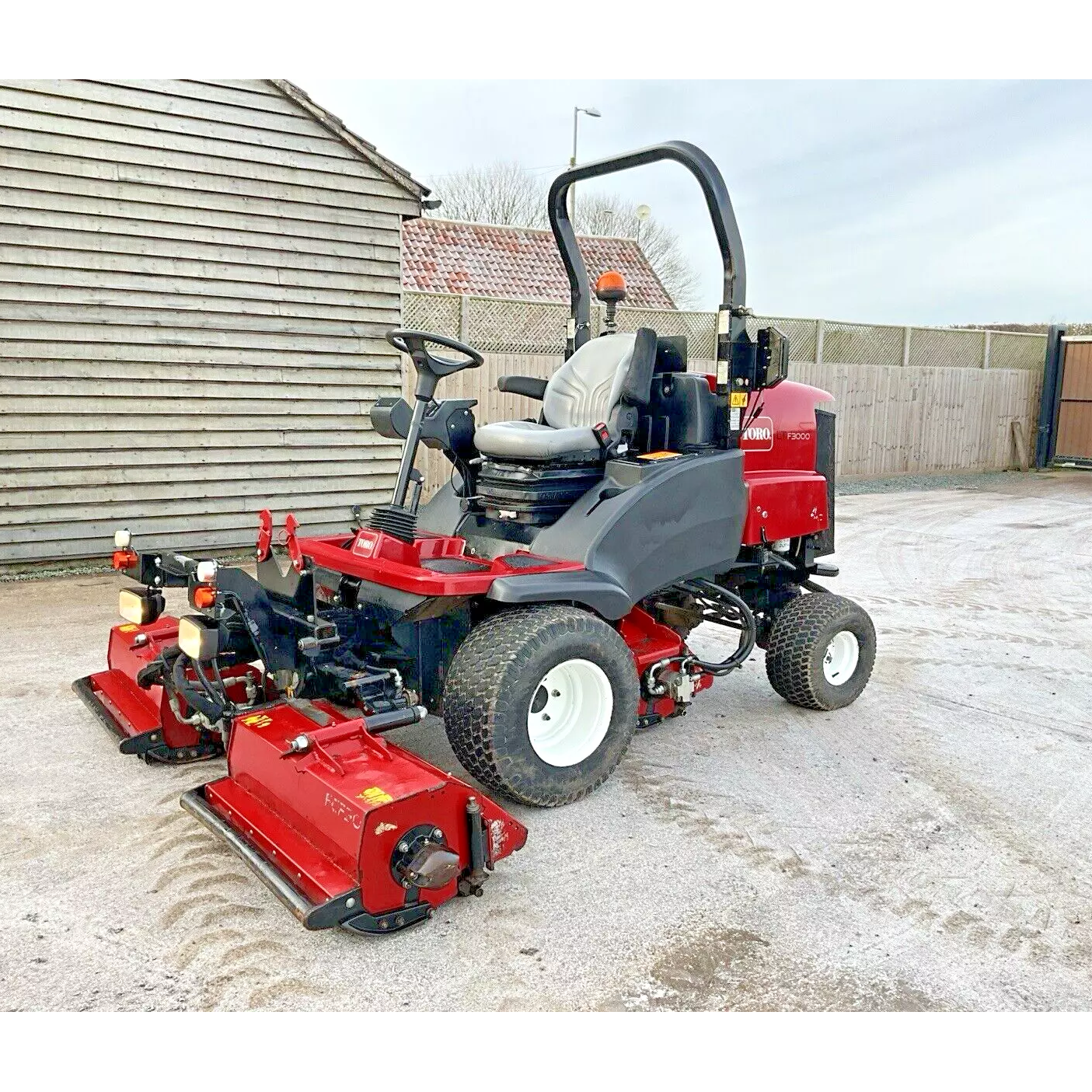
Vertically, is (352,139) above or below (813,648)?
above

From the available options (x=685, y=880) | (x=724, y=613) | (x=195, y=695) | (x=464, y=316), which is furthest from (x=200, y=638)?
(x=464, y=316)

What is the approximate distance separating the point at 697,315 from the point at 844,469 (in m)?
3.30

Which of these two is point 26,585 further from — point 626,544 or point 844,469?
point 844,469

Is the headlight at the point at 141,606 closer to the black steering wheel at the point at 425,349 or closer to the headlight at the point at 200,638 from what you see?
the headlight at the point at 200,638

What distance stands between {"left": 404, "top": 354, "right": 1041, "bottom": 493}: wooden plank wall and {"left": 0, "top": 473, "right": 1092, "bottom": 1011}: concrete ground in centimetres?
959

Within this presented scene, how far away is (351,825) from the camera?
2719 mm

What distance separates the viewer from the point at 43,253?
7238 millimetres

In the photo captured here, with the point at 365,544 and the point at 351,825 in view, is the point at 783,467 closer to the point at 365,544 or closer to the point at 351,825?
the point at 365,544

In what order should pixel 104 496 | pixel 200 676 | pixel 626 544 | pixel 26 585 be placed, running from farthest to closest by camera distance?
pixel 104 496 → pixel 26 585 → pixel 626 544 → pixel 200 676

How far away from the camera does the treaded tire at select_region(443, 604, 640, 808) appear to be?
3.32 m

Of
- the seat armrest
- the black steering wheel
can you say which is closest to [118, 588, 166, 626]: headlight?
the black steering wheel

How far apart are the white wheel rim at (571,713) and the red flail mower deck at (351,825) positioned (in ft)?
1.86

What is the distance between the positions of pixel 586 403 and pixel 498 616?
1.28 meters
